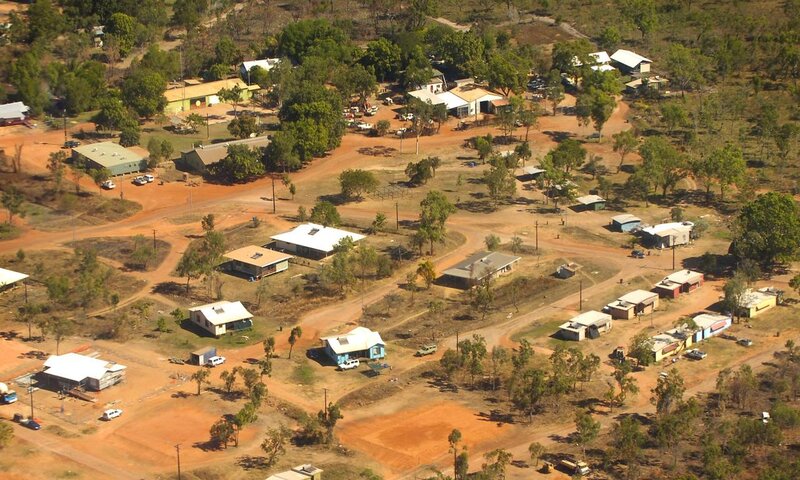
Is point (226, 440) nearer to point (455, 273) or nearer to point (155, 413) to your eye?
point (155, 413)

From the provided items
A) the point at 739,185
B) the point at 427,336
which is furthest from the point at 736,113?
the point at 427,336

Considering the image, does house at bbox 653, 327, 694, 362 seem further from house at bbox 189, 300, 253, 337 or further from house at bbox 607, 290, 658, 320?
house at bbox 189, 300, 253, 337

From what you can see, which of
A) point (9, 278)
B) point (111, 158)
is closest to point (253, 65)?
point (111, 158)

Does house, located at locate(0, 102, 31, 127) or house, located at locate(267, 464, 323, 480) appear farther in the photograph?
house, located at locate(0, 102, 31, 127)

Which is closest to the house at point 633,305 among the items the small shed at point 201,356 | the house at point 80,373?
the small shed at point 201,356

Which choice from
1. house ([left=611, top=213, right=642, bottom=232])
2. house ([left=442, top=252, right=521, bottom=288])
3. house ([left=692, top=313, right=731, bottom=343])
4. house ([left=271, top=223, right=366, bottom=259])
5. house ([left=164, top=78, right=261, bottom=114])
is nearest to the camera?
house ([left=692, top=313, right=731, bottom=343])

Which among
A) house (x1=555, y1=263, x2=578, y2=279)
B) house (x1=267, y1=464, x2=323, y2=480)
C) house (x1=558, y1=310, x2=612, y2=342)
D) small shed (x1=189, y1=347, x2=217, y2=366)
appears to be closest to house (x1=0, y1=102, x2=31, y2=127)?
small shed (x1=189, y1=347, x2=217, y2=366)
